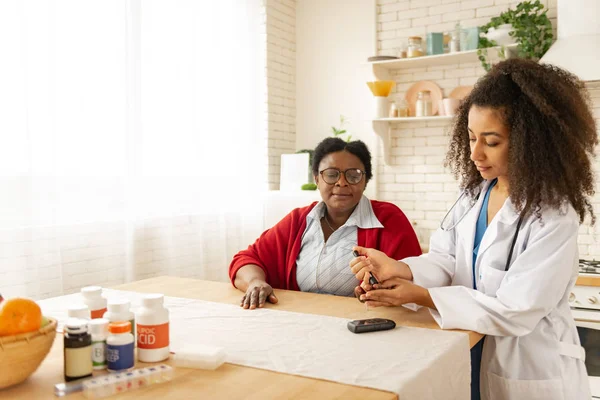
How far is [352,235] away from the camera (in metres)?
2.54

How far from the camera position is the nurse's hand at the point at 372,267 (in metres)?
1.89

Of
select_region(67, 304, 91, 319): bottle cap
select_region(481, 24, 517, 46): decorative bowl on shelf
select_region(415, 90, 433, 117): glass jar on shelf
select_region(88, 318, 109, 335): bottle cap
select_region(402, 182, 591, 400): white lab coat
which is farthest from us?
select_region(415, 90, 433, 117): glass jar on shelf

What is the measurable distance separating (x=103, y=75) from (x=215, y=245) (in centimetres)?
154

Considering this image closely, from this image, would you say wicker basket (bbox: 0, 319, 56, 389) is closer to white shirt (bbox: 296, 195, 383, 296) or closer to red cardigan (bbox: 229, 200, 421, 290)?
red cardigan (bbox: 229, 200, 421, 290)

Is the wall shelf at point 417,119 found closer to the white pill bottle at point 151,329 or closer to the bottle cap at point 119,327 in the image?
the white pill bottle at point 151,329

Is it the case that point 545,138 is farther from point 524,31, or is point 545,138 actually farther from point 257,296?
point 524,31

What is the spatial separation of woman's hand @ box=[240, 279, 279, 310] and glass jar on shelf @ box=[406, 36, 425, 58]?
286 centimetres

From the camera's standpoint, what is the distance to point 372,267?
74.5 inches

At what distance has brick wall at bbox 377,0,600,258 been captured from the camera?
444 cm

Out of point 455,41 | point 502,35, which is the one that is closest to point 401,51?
point 455,41

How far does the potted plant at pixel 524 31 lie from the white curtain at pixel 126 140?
1888mm

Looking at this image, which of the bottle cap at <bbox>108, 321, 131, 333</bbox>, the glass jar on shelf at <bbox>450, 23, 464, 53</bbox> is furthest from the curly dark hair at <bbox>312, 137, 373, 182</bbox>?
the glass jar on shelf at <bbox>450, 23, 464, 53</bbox>

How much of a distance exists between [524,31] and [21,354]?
365 centimetres

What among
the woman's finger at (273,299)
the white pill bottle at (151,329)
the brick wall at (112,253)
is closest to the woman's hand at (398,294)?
the woman's finger at (273,299)
